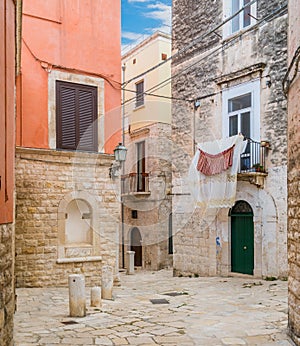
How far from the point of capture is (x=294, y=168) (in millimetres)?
5656

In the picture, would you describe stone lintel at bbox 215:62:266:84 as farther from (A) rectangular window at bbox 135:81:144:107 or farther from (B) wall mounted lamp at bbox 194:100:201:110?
(A) rectangular window at bbox 135:81:144:107

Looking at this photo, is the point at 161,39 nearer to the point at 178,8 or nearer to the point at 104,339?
the point at 178,8

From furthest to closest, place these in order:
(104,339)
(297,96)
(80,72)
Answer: (80,72) < (104,339) < (297,96)

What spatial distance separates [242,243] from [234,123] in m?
3.60

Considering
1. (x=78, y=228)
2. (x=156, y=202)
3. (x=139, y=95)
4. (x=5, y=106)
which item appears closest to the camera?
(x=5, y=106)

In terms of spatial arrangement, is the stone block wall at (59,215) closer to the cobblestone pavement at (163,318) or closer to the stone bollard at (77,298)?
the cobblestone pavement at (163,318)

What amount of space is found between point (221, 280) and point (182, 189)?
11.4 feet

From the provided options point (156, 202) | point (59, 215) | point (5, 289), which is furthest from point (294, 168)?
point (156, 202)

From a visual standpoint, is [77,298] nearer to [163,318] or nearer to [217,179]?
[163,318]

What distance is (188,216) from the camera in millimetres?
14070

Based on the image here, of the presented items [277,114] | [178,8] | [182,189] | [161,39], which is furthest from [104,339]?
[161,39]

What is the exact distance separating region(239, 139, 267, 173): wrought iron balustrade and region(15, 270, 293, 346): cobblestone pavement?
3.23 metres

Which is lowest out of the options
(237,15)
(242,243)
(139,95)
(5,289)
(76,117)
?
(242,243)

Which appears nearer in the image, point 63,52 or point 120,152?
point 120,152
